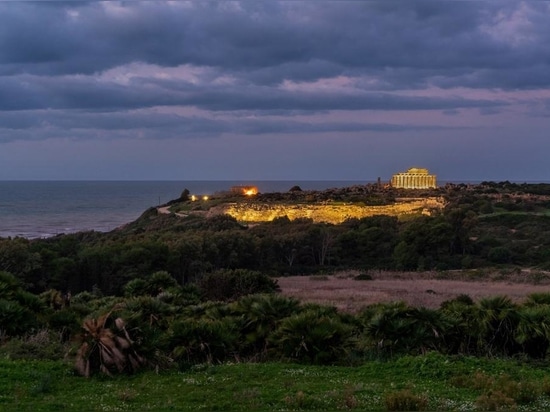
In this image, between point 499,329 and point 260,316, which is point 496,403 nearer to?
point 499,329

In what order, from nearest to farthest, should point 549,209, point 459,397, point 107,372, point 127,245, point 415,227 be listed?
point 459,397 → point 107,372 → point 127,245 → point 415,227 → point 549,209

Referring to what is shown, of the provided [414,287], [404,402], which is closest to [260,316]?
[404,402]

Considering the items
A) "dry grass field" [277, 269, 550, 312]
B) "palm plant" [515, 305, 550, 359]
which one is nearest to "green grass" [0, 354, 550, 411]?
"palm plant" [515, 305, 550, 359]

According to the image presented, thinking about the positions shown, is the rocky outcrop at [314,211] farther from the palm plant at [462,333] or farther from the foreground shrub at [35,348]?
the foreground shrub at [35,348]

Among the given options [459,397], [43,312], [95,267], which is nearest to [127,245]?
[95,267]

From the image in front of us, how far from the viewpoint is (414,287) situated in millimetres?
30531

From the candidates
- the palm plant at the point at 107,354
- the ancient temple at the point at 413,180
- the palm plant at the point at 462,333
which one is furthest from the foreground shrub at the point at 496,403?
the ancient temple at the point at 413,180

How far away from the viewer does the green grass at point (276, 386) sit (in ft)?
23.6

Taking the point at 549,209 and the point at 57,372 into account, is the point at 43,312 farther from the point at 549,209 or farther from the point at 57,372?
the point at 549,209

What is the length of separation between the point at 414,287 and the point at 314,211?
149ft

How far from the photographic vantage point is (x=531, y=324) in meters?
11.3

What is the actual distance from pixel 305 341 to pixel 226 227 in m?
48.9

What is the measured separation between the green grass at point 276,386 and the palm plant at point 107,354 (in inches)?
8.0

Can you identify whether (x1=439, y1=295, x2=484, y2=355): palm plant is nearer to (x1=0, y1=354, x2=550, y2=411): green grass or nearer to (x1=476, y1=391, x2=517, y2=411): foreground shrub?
(x1=0, y1=354, x2=550, y2=411): green grass
